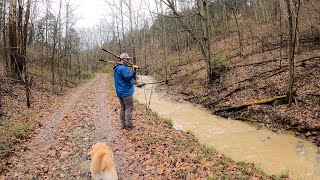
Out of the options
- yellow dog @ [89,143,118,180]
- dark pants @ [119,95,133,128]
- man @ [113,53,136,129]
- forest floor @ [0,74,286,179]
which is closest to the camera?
yellow dog @ [89,143,118,180]

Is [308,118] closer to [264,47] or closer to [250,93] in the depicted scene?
[250,93]

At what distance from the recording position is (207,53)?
16.9 metres

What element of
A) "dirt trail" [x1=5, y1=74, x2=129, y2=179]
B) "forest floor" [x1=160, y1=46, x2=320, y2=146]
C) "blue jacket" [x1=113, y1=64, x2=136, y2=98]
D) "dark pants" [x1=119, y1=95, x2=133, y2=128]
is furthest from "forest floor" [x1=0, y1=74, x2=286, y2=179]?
"forest floor" [x1=160, y1=46, x2=320, y2=146]

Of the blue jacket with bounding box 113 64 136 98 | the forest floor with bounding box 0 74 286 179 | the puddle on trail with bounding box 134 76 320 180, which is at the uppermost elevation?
the blue jacket with bounding box 113 64 136 98

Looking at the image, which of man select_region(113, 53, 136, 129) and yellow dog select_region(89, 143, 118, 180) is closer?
yellow dog select_region(89, 143, 118, 180)

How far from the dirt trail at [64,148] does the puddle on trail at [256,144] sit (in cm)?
364

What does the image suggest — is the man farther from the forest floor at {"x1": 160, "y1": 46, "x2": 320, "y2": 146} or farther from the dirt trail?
the forest floor at {"x1": 160, "y1": 46, "x2": 320, "y2": 146}

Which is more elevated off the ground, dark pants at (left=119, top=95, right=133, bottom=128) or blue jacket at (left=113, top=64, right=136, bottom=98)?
blue jacket at (left=113, top=64, right=136, bottom=98)

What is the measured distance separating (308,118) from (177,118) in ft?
19.3

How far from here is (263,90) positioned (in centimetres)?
1372

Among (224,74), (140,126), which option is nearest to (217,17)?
(224,74)

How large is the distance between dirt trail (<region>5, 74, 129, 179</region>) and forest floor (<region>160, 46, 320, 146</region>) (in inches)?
270

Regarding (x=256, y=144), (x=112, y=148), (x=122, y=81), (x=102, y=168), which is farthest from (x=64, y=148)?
(x=256, y=144)

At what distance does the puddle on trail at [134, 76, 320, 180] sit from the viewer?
7.30 meters
